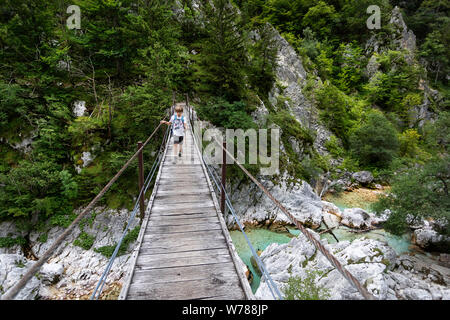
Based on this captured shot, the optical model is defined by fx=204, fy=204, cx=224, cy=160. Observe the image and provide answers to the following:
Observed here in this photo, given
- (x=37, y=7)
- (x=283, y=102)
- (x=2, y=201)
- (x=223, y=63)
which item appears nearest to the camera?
(x=2, y=201)

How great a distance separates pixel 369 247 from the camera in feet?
20.7

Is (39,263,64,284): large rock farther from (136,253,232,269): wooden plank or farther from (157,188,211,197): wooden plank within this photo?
(136,253,232,269): wooden plank

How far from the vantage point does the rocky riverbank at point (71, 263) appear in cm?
674

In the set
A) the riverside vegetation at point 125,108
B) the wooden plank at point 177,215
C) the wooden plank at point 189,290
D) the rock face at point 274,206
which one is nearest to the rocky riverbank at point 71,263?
the riverside vegetation at point 125,108

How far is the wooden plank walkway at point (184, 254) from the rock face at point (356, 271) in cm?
382

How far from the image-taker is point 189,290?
84.0 inches

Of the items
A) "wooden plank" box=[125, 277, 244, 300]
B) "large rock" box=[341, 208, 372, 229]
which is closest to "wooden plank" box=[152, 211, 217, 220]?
"wooden plank" box=[125, 277, 244, 300]

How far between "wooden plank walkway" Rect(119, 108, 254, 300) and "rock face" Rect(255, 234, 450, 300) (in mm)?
3818

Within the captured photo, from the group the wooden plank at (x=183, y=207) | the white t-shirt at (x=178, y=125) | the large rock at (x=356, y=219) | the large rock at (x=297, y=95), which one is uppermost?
the large rock at (x=297, y=95)

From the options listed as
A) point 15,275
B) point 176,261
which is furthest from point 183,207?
point 15,275

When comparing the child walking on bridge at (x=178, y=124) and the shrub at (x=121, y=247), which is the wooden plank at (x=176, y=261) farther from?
the shrub at (x=121, y=247)

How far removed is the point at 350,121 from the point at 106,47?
18.3 m
